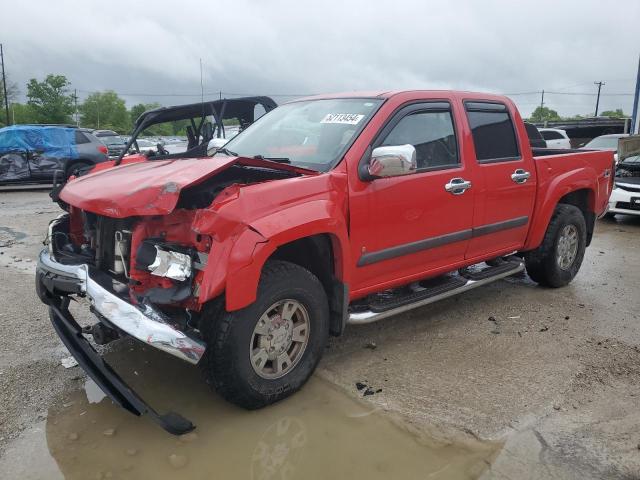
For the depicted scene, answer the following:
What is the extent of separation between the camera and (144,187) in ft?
9.37

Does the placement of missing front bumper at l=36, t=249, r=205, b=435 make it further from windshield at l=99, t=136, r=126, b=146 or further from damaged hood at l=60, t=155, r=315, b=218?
windshield at l=99, t=136, r=126, b=146

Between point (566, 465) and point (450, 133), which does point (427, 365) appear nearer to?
point (566, 465)

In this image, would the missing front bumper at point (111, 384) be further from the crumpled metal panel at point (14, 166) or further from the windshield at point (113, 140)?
the windshield at point (113, 140)

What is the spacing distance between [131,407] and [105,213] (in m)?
1.03

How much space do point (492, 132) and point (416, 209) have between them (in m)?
1.36

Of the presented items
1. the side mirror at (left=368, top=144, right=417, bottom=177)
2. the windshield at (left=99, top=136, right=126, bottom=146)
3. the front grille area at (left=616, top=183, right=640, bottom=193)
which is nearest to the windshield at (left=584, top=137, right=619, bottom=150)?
the front grille area at (left=616, top=183, right=640, bottom=193)

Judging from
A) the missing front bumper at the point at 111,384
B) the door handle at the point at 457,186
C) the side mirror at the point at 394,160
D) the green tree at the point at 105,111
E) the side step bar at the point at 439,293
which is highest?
the green tree at the point at 105,111

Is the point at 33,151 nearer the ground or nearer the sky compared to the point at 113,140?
nearer the ground

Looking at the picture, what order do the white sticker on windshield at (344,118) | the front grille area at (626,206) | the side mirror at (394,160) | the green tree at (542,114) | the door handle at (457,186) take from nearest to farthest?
the side mirror at (394,160), the white sticker on windshield at (344,118), the door handle at (457,186), the front grille area at (626,206), the green tree at (542,114)

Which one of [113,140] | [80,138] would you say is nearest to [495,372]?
[80,138]

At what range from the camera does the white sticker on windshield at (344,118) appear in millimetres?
3738

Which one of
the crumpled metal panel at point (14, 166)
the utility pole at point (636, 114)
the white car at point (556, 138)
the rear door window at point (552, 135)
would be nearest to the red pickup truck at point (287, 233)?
the crumpled metal panel at point (14, 166)

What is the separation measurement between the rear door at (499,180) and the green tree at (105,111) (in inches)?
3577

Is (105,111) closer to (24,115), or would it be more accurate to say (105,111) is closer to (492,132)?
(24,115)
